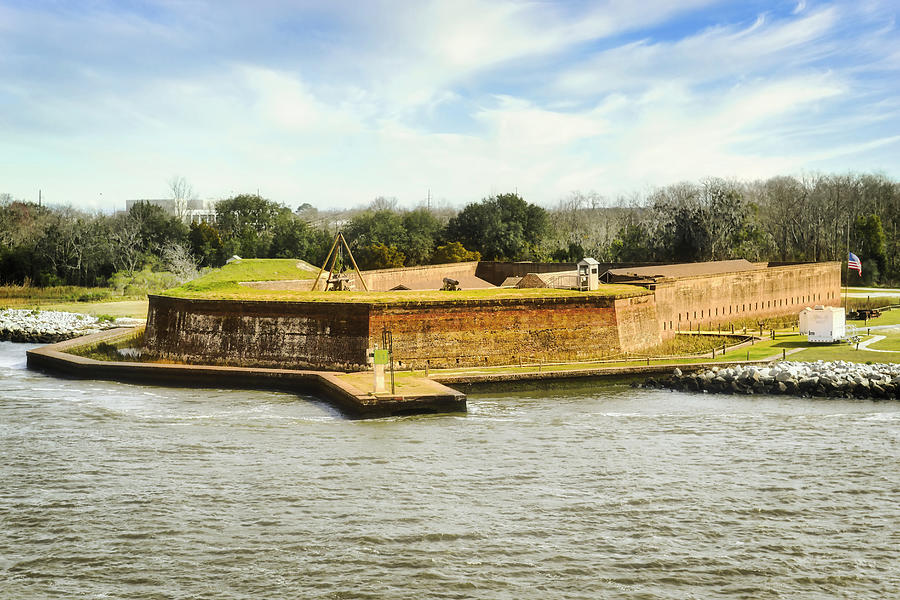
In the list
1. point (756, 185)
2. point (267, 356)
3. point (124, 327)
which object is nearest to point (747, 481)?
point (267, 356)

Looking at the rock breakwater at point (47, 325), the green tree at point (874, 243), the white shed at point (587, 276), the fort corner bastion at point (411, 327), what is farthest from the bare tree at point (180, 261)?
the green tree at point (874, 243)

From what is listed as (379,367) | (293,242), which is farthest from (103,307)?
(379,367)

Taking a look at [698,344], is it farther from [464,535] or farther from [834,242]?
[834,242]

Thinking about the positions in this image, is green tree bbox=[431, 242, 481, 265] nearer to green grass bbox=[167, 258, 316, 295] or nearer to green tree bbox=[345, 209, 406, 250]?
green tree bbox=[345, 209, 406, 250]

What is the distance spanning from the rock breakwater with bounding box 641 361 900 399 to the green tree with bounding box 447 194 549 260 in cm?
2992

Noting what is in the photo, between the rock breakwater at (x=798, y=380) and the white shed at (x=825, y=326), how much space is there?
15.2 feet

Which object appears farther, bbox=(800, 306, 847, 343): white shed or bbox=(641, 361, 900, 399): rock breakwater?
bbox=(800, 306, 847, 343): white shed

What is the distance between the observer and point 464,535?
1218 cm

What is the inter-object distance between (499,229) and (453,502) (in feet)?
131

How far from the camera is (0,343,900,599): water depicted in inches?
426

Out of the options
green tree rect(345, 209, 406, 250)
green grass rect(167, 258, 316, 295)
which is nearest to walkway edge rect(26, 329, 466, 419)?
green grass rect(167, 258, 316, 295)

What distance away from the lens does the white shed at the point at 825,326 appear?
28156 mm

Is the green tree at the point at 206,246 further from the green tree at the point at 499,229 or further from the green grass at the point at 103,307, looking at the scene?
the green tree at the point at 499,229

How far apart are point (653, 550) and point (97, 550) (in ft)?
23.9
